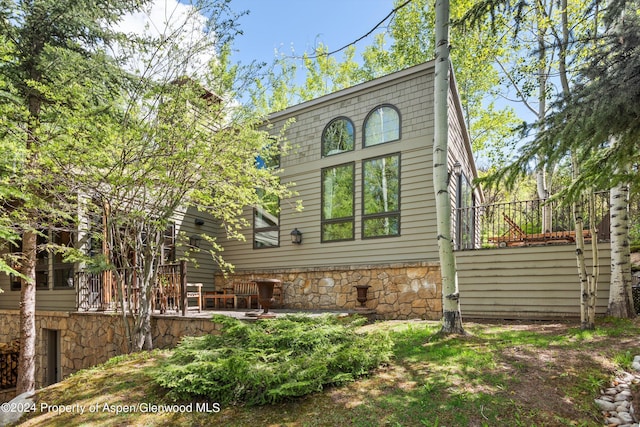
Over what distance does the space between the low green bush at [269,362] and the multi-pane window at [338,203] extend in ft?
14.1

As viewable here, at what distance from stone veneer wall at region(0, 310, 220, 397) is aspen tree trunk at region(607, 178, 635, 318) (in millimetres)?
6095

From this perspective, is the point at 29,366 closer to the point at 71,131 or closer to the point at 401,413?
the point at 71,131

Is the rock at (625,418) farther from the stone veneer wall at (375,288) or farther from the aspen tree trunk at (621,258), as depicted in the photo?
the stone veneer wall at (375,288)

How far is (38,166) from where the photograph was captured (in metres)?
5.28

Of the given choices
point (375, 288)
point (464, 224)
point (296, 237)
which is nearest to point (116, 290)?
point (296, 237)

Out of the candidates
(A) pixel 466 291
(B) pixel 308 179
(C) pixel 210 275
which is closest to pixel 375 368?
(A) pixel 466 291

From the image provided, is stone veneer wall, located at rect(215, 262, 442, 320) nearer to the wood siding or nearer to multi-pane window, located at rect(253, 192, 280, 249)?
the wood siding

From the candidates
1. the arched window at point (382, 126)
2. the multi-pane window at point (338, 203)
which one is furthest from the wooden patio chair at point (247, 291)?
the arched window at point (382, 126)

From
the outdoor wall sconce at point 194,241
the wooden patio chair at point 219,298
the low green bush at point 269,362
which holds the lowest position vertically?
the wooden patio chair at point 219,298

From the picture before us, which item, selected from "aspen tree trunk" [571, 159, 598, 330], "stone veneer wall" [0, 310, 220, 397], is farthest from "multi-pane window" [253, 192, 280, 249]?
"aspen tree trunk" [571, 159, 598, 330]

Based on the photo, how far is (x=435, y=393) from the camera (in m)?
3.21

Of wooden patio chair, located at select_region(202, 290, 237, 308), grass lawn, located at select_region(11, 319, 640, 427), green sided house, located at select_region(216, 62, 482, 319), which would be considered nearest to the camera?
grass lawn, located at select_region(11, 319, 640, 427)

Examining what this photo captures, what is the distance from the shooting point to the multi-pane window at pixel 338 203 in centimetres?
861

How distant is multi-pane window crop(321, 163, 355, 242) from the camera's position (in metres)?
8.61
